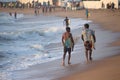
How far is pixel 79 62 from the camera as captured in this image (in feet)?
42.4

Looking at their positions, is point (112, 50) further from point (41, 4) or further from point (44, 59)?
point (41, 4)

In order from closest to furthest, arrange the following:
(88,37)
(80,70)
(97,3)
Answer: (80,70) < (88,37) < (97,3)

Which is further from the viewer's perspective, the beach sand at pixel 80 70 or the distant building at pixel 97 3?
the distant building at pixel 97 3

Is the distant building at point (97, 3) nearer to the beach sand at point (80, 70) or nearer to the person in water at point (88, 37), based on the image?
the beach sand at point (80, 70)

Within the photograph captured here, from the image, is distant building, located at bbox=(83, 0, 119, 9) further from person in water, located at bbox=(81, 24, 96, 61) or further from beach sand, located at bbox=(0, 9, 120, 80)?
person in water, located at bbox=(81, 24, 96, 61)

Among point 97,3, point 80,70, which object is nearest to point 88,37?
point 80,70

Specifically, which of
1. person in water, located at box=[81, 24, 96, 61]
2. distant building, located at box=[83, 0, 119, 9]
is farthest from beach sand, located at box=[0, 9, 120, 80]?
distant building, located at box=[83, 0, 119, 9]

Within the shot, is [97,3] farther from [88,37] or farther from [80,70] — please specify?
[80,70]

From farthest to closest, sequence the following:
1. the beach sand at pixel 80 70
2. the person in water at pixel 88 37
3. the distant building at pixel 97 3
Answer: the distant building at pixel 97 3
the person in water at pixel 88 37
the beach sand at pixel 80 70

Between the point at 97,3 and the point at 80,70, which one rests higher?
the point at 80,70

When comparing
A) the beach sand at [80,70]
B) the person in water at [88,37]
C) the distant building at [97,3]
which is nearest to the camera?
the beach sand at [80,70]

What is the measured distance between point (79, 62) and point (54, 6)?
50.7 metres

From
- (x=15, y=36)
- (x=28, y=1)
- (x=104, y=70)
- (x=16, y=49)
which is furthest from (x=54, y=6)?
(x=104, y=70)

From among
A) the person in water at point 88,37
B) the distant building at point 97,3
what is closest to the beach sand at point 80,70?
A: the person in water at point 88,37
